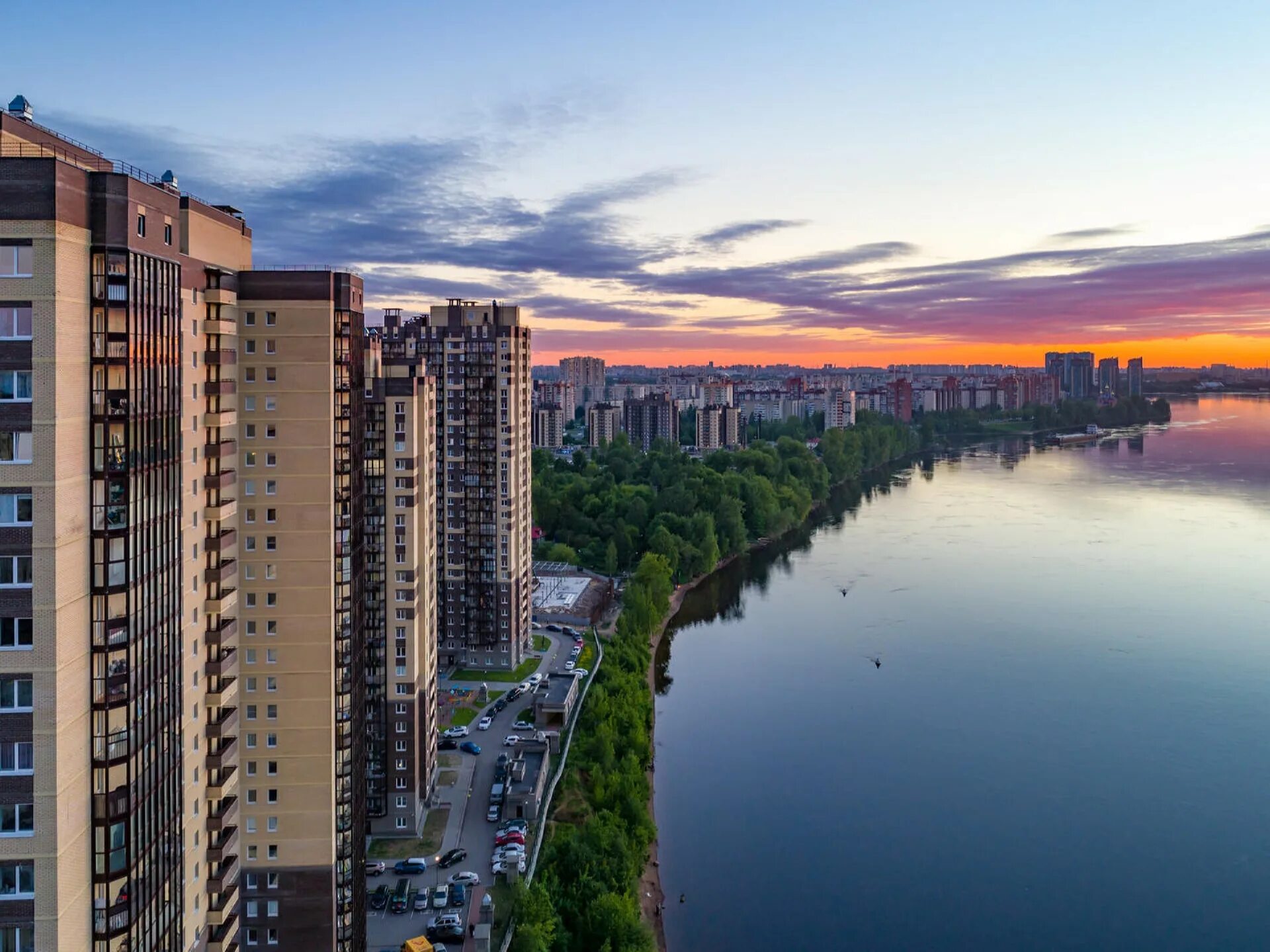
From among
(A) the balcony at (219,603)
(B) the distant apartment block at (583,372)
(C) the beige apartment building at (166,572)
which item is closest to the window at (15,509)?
(C) the beige apartment building at (166,572)

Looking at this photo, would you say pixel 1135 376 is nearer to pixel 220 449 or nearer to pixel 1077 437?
pixel 1077 437

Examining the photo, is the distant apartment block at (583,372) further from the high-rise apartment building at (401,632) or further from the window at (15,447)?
the window at (15,447)

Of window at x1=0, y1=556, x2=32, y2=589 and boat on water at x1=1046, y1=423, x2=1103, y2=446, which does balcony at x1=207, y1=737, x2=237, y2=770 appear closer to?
window at x1=0, y1=556, x2=32, y2=589

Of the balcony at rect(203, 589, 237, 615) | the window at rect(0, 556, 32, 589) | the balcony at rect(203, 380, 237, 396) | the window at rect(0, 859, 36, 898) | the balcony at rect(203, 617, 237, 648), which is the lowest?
the window at rect(0, 859, 36, 898)

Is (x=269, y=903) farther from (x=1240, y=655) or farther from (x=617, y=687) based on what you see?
(x=1240, y=655)

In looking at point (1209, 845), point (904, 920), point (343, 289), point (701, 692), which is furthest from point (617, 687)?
point (343, 289)

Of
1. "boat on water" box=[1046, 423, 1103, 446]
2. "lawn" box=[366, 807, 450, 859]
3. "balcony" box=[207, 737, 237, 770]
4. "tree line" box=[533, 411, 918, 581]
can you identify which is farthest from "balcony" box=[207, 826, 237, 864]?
"boat on water" box=[1046, 423, 1103, 446]

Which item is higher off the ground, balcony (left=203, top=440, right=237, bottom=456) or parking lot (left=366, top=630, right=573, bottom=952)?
balcony (left=203, top=440, right=237, bottom=456)
